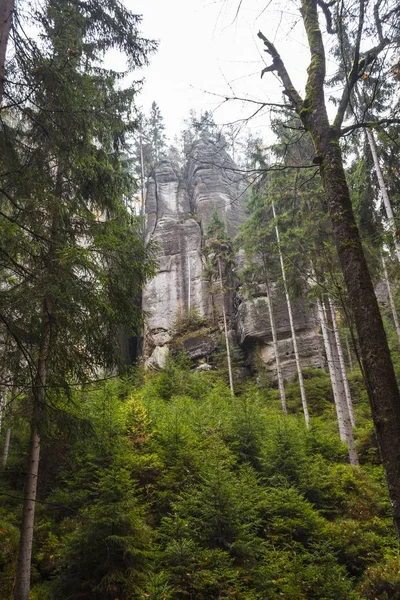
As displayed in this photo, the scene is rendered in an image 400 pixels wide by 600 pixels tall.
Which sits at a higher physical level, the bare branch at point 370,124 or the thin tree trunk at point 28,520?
the bare branch at point 370,124

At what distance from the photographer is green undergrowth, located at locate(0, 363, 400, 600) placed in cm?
544

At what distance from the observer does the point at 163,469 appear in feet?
28.2

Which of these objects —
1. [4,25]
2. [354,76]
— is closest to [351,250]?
[354,76]

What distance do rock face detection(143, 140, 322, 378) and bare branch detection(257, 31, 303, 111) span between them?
14.2 meters

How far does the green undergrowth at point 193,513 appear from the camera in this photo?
17.8ft

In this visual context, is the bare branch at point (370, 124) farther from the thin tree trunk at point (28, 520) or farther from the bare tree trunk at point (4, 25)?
the thin tree trunk at point (28, 520)

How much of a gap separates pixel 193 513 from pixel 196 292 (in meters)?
21.0

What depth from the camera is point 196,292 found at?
90.0 ft

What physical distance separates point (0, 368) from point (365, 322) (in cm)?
501

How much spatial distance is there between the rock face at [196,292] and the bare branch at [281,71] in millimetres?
14219

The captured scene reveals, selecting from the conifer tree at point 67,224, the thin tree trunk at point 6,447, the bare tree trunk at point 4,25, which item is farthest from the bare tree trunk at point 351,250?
the thin tree trunk at point 6,447

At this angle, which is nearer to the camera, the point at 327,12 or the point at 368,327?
the point at 368,327

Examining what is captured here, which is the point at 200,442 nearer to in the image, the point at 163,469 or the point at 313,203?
the point at 163,469

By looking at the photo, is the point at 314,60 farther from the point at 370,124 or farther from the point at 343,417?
the point at 343,417
